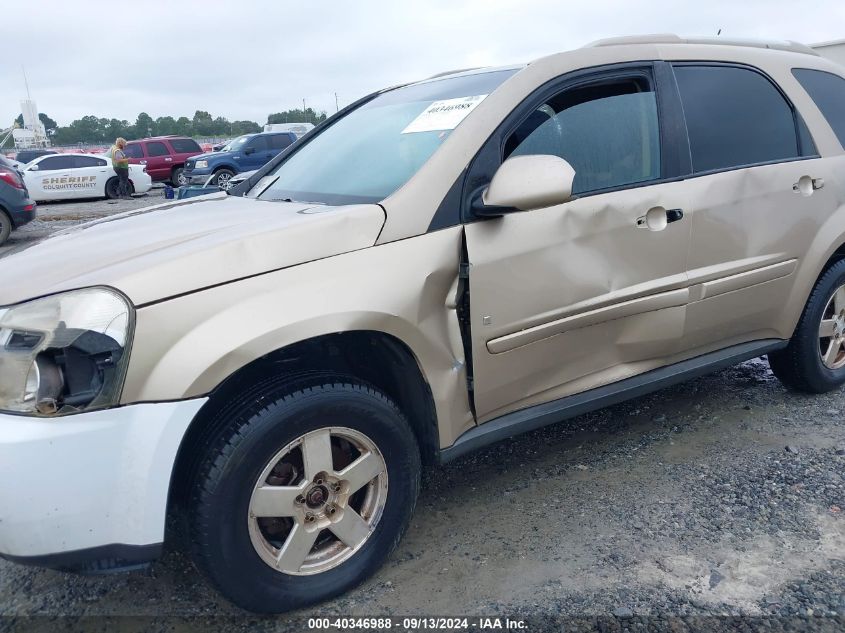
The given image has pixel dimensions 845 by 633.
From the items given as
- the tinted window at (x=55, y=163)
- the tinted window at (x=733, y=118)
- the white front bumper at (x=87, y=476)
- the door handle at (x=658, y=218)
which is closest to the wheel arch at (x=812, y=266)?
the tinted window at (x=733, y=118)

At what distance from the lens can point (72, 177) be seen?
1734cm

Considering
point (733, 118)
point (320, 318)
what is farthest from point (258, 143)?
point (320, 318)

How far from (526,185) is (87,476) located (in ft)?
5.14

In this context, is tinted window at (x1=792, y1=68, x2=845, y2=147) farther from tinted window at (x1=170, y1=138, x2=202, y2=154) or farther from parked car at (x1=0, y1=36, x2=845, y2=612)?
tinted window at (x1=170, y1=138, x2=202, y2=154)

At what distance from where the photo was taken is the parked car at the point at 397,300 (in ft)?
5.95

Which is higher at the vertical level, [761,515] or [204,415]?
[204,415]

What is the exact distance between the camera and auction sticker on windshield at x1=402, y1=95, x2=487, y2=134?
2.55 metres

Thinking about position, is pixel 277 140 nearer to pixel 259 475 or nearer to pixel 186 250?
pixel 186 250

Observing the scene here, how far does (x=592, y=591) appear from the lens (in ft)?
7.41

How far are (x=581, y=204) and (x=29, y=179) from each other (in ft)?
59.0

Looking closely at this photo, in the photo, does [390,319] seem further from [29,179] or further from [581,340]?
[29,179]

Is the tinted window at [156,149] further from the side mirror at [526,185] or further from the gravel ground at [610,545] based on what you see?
the side mirror at [526,185]

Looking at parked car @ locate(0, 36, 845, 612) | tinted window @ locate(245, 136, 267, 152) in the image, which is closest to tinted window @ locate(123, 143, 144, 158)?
tinted window @ locate(245, 136, 267, 152)

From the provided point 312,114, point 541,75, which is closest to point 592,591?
point 541,75
